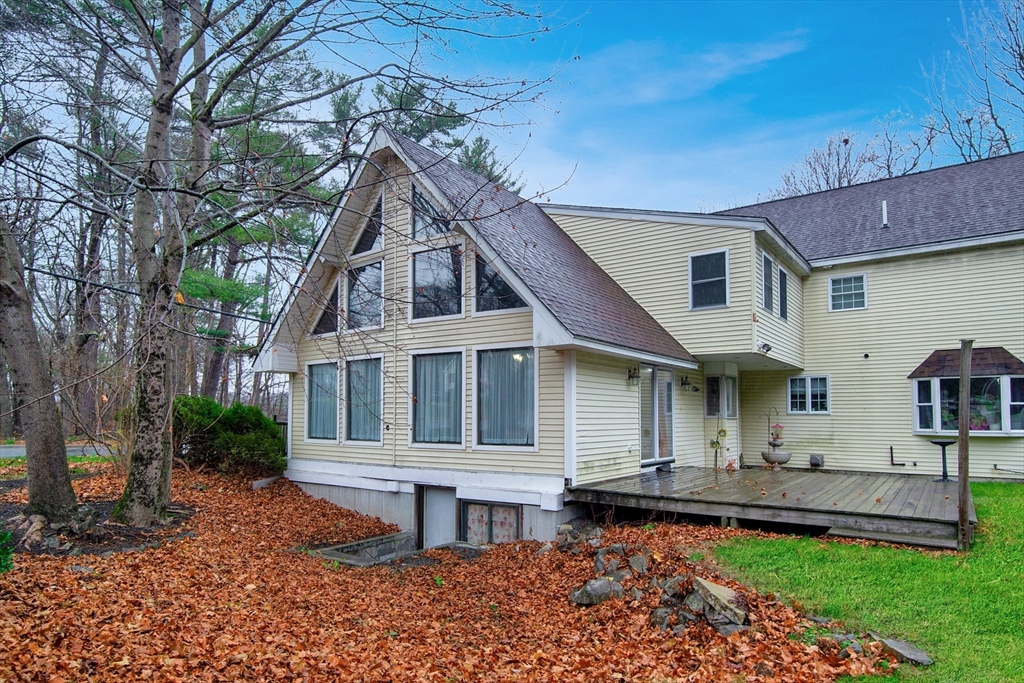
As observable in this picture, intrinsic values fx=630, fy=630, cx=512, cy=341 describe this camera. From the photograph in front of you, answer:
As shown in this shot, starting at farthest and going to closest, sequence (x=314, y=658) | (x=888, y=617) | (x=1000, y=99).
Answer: (x=1000, y=99) → (x=888, y=617) → (x=314, y=658)

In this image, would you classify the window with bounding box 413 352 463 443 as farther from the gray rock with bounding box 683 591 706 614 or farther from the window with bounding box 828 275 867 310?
the window with bounding box 828 275 867 310

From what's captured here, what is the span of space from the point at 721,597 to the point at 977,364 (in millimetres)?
10629

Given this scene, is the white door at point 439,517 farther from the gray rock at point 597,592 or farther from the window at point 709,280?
the window at point 709,280

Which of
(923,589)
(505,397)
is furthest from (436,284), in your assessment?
(923,589)

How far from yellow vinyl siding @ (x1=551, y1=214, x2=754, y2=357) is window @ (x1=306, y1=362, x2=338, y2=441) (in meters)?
6.10

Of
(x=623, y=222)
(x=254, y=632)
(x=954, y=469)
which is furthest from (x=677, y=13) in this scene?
(x=954, y=469)

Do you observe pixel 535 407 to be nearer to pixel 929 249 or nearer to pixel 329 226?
pixel 329 226

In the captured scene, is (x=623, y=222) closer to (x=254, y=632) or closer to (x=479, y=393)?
(x=479, y=393)

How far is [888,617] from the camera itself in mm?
5488

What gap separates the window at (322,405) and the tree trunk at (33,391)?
5.31m

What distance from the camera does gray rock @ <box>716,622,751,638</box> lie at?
5.48 m

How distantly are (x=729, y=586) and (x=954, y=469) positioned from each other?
10.0 m

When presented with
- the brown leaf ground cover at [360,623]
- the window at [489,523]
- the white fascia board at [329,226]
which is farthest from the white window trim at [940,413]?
the white fascia board at [329,226]

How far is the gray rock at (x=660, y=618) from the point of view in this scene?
590 cm
